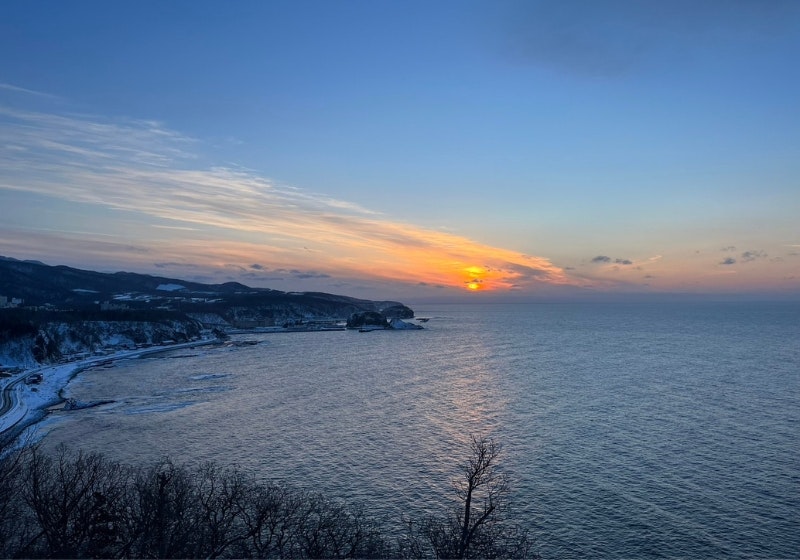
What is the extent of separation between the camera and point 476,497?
161 feet

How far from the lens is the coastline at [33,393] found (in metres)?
76.5

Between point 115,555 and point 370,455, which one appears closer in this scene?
point 115,555

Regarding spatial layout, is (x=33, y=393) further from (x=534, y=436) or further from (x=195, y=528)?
(x=534, y=436)

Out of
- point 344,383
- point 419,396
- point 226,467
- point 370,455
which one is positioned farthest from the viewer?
point 344,383

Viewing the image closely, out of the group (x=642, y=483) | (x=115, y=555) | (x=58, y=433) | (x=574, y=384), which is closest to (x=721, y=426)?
(x=642, y=483)

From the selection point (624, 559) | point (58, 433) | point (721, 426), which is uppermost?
point (721, 426)

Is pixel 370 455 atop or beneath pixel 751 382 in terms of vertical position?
beneath

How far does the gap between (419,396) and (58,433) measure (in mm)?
58573

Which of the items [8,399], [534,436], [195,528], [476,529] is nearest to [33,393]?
[8,399]

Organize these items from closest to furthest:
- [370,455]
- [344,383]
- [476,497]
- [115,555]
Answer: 1. [115,555]
2. [476,497]
3. [370,455]
4. [344,383]

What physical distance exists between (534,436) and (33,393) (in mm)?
96187

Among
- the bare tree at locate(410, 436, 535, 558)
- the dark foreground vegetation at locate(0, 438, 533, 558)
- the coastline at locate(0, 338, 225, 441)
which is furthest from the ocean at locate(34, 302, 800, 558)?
the coastline at locate(0, 338, 225, 441)

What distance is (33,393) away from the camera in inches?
3895

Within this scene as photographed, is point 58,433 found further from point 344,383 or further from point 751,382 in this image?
point 751,382
